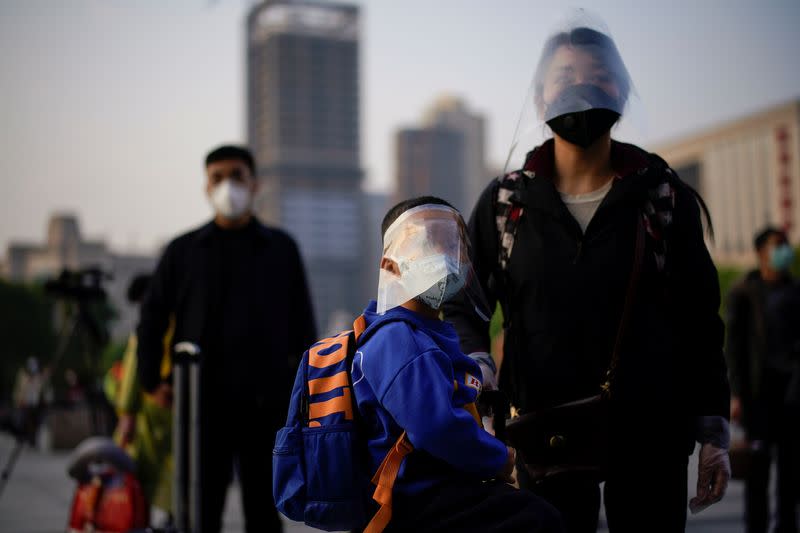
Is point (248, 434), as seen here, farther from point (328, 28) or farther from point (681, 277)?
point (328, 28)

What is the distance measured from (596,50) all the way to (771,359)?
3.87m

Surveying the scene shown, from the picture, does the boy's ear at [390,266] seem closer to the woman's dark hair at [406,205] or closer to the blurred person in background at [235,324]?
the woman's dark hair at [406,205]

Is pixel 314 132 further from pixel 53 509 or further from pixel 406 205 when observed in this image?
pixel 406 205

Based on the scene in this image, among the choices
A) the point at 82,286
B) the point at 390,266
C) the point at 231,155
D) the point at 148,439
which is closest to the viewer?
the point at 390,266

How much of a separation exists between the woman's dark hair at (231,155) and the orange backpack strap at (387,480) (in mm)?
2920

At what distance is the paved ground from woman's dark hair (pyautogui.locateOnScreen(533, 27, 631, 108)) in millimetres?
4526

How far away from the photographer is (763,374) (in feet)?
20.6

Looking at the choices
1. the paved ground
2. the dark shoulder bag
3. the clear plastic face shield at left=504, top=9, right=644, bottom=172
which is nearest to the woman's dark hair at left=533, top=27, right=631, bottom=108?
the clear plastic face shield at left=504, top=9, right=644, bottom=172

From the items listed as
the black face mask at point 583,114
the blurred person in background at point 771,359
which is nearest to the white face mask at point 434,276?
the black face mask at point 583,114

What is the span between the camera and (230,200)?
4.94m

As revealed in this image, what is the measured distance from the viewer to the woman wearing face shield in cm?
276

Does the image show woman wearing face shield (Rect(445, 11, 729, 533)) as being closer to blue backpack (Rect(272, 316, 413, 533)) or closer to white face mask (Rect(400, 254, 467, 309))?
white face mask (Rect(400, 254, 467, 309))

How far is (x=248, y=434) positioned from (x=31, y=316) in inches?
2666

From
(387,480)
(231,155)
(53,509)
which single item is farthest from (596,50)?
(53,509)
